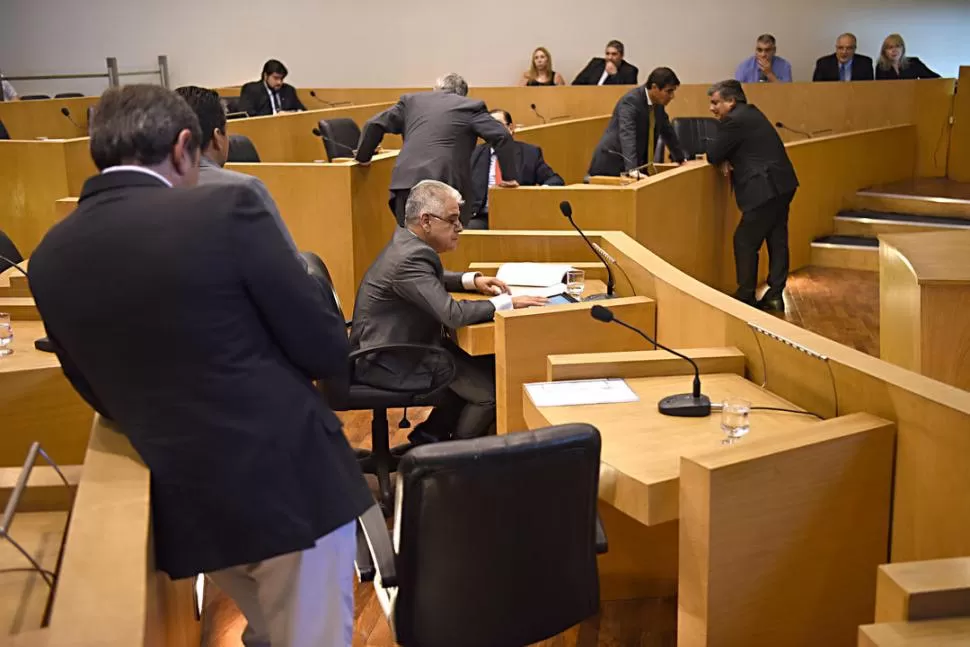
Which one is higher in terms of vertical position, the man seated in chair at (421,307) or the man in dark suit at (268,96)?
the man in dark suit at (268,96)

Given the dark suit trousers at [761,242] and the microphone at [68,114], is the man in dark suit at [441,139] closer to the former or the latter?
the dark suit trousers at [761,242]

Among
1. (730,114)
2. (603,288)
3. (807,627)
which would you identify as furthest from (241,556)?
(730,114)

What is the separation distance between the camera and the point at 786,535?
1.98 meters

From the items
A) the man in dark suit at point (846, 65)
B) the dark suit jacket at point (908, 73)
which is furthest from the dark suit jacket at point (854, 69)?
the dark suit jacket at point (908, 73)

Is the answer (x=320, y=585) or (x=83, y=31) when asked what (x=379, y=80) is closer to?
(x=83, y=31)

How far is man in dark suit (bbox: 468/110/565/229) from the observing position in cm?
580

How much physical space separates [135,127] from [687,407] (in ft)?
4.64

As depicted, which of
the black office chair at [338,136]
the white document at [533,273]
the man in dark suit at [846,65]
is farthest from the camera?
the man in dark suit at [846,65]

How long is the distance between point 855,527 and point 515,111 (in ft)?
25.5

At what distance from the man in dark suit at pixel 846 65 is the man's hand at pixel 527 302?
22.0 feet

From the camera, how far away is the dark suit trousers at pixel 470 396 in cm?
352

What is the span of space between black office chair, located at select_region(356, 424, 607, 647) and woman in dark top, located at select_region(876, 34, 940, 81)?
7996mm

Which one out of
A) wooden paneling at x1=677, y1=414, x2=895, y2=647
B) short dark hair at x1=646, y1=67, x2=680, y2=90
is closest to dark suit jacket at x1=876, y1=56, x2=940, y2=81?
short dark hair at x1=646, y1=67, x2=680, y2=90

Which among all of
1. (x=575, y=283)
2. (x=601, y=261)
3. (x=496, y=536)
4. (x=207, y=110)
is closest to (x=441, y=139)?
(x=601, y=261)
